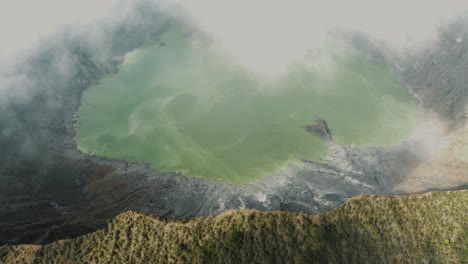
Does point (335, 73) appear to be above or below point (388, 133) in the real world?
above

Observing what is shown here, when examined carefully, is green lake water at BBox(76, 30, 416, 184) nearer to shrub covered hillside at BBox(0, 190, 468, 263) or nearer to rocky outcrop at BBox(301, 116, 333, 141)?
rocky outcrop at BBox(301, 116, 333, 141)

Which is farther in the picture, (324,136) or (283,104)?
(283,104)

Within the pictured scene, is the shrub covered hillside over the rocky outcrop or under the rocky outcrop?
under

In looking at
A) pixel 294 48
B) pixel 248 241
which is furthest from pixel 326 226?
pixel 294 48

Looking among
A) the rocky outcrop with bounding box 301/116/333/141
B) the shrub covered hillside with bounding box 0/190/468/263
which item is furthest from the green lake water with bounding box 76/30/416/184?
the shrub covered hillside with bounding box 0/190/468/263

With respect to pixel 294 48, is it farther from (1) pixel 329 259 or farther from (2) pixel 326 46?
(1) pixel 329 259

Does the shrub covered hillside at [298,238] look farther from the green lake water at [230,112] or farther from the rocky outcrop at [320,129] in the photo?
the rocky outcrop at [320,129]
